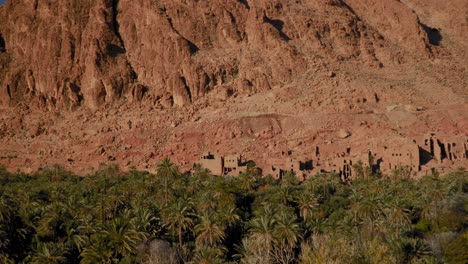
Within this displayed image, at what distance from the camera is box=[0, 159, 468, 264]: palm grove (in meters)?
29.6

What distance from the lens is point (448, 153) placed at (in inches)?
2201

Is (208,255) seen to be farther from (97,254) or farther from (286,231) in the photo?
(97,254)

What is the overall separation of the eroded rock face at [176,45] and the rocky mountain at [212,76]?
20 cm

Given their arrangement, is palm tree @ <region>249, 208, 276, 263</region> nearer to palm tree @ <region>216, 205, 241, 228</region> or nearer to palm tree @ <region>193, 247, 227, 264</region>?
palm tree @ <region>193, 247, 227, 264</region>

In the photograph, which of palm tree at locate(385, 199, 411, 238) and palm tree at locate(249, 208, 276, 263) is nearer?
palm tree at locate(249, 208, 276, 263)

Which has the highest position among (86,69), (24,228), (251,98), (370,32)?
(370,32)

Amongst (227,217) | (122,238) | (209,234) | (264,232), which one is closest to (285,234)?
(264,232)

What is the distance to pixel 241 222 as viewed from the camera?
3812 centimetres

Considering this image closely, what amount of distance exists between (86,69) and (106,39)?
6.13m

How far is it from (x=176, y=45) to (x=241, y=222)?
1768 inches

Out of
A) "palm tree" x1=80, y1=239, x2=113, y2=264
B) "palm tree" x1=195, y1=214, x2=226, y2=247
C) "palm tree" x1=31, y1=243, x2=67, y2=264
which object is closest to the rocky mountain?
"palm tree" x1=195, y1=214, x2=226, y2=247

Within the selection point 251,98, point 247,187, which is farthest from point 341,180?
point 251,98

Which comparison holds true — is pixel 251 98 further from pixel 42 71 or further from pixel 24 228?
pixel 24 228

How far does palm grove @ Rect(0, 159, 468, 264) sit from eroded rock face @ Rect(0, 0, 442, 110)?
2554 cm
